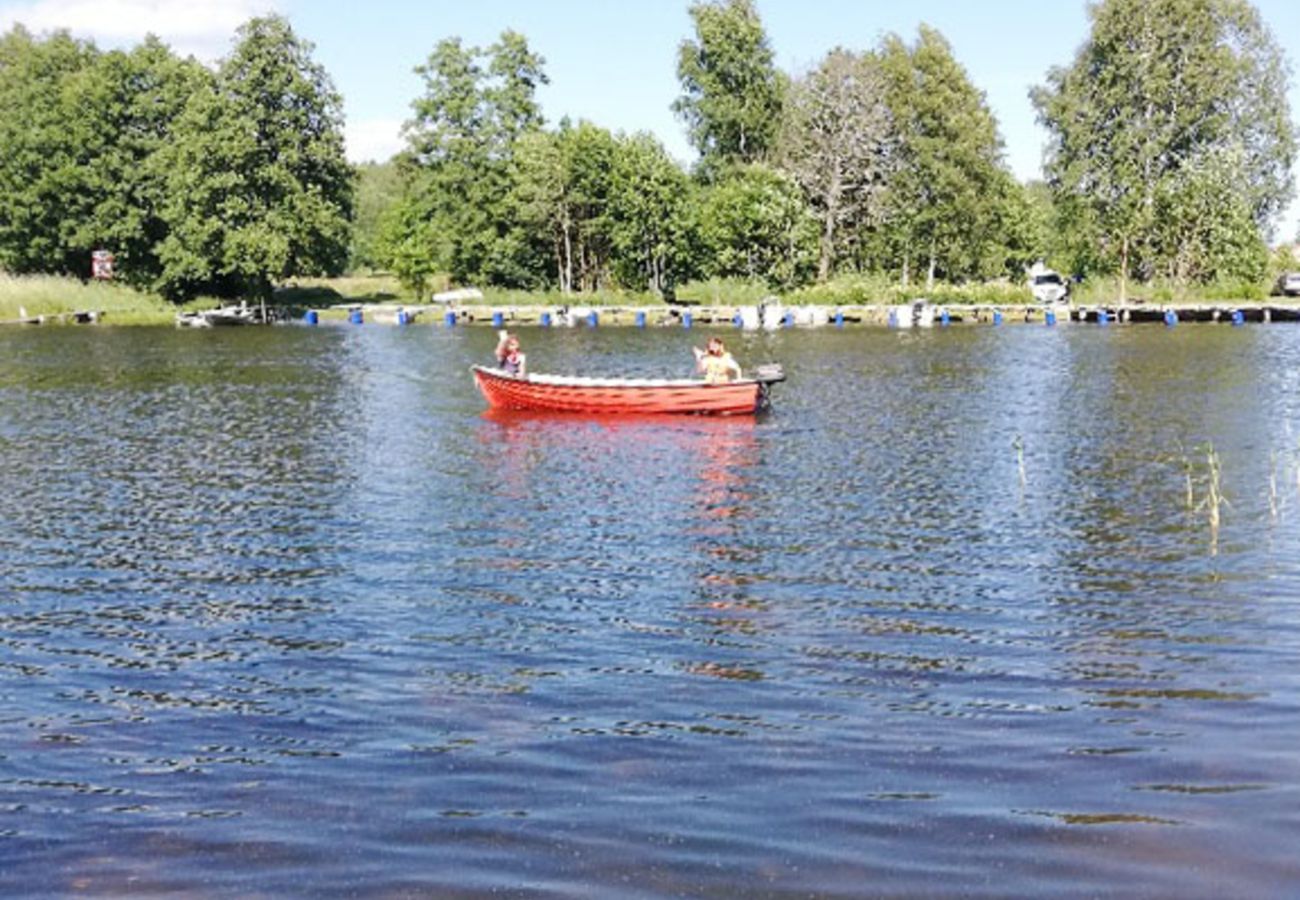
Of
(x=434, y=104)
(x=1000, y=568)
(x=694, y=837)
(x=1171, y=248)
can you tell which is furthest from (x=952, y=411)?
(x=434, y=104)

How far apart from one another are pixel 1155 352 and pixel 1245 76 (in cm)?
3696

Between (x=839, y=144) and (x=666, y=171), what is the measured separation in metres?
11.7

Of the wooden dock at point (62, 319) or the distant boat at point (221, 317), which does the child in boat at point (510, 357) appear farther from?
the wooden dock at point (62, 319)

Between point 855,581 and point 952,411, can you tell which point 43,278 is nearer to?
point 952,411

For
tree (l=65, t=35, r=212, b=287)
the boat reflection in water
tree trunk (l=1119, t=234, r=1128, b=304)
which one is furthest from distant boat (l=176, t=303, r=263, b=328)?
tree trunk (l=1119, t=234, r=1128, b=304)

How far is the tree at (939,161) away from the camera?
298 ft

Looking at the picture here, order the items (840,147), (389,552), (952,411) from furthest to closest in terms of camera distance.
Answer: (840,147)
(952,411)
(389,552)

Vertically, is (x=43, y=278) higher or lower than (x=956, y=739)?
higher

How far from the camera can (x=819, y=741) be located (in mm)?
12703

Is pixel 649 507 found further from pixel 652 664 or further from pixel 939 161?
pixel 939 161

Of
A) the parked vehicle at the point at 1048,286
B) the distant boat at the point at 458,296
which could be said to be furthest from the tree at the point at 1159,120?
the distant boat at the point at 458,296

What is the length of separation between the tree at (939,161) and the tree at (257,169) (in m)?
37.0

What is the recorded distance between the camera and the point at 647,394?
121 ft

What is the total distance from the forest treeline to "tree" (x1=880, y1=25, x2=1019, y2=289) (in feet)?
0.58
